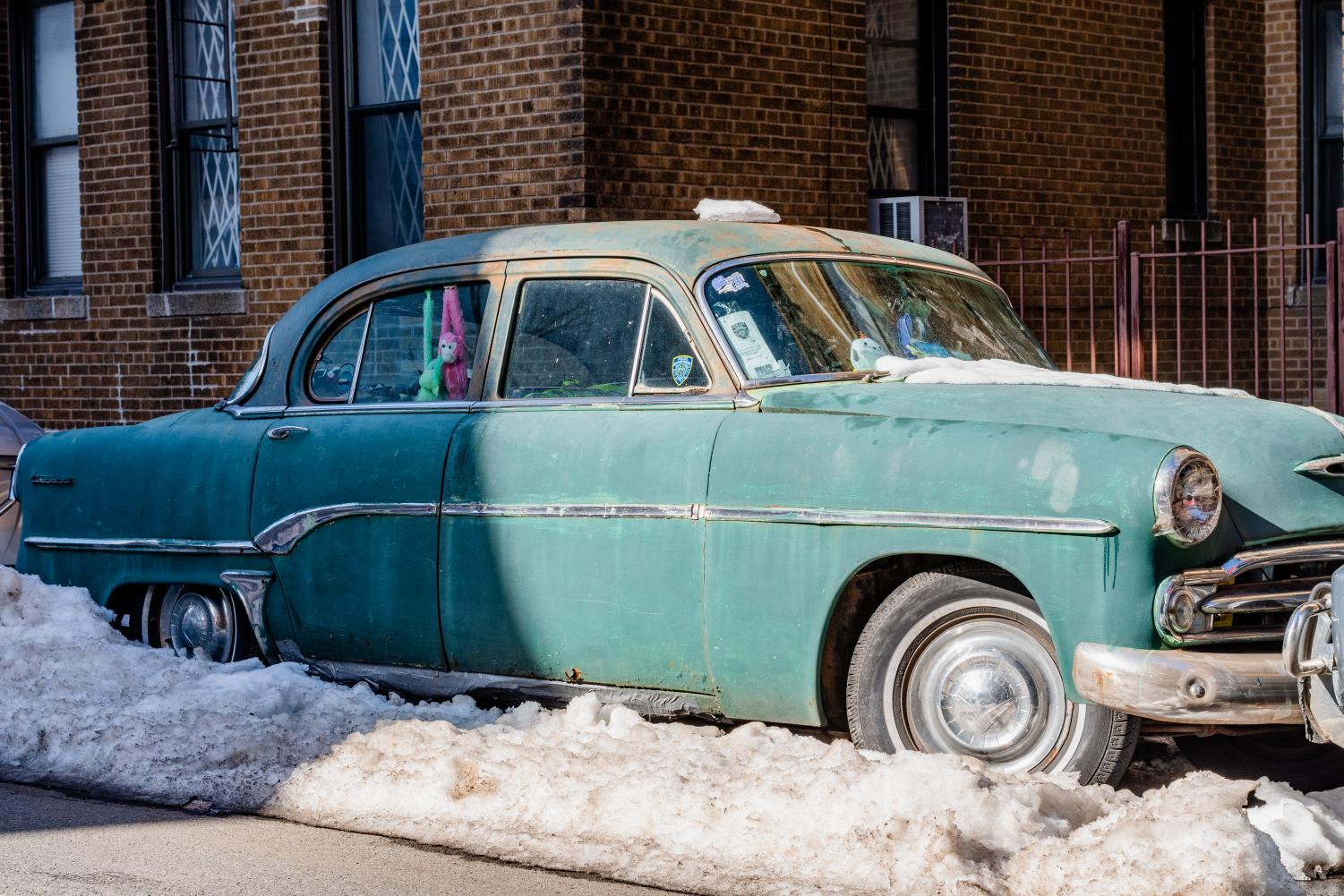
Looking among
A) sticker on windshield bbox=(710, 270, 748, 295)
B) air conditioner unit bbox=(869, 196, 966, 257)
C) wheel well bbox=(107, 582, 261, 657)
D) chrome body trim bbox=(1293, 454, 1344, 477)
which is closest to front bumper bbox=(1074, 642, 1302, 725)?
chrome body trim bbox=(1293, 454, 1344, 477)

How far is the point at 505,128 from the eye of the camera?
10617mm

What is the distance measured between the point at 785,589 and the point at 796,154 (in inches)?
237

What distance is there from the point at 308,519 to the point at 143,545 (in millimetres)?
917

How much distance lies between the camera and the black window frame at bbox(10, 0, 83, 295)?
44.9 ft

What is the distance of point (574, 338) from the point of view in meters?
6.50

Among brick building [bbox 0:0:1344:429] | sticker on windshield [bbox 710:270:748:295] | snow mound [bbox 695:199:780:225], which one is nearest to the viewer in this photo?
sticker on windshield [bbox 710:270:748:295]

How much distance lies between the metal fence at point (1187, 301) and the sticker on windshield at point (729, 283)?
5213 mm

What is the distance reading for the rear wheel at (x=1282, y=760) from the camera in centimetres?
596

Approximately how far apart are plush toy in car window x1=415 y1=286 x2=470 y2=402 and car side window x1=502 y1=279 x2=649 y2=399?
239 millimetres

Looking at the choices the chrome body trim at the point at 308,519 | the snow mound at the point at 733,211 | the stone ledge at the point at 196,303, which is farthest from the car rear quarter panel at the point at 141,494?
the stone ledge at the point at 196,303

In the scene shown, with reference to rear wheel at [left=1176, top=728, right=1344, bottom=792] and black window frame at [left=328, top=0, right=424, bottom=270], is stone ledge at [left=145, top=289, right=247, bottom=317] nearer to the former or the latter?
black window frame at [left=328, top=0, right=424, bottom=270]

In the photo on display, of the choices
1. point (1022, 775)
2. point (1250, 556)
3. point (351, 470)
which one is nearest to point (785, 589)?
point (1022, 775)

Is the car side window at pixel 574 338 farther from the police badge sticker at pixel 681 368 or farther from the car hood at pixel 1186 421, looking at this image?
the car hood at pixel 1186 421

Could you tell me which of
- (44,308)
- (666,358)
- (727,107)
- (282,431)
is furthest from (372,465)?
(44,308)
